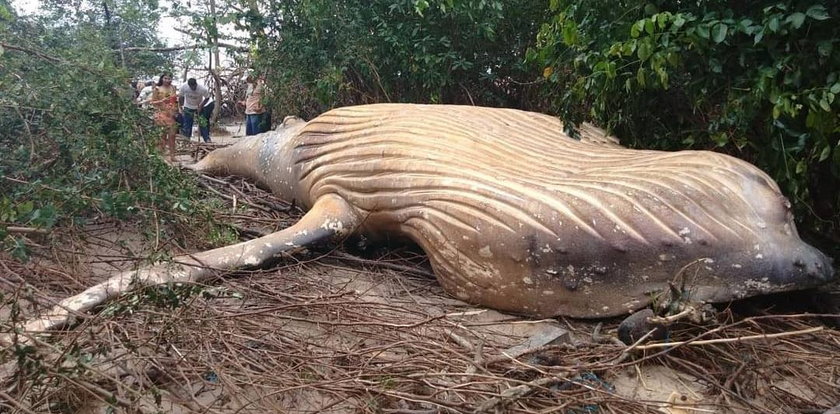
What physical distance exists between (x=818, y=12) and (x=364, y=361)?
2370 mm

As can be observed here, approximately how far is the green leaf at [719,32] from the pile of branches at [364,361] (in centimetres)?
127

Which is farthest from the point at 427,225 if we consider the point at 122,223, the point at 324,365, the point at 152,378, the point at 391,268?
the point at 122,223

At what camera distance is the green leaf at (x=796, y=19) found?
2.77 metres

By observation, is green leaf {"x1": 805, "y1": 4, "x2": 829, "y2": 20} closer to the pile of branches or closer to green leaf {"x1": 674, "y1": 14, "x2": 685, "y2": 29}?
green leaf {"x1": 674, "y1": 14, "x2": 685, "y2": 29}

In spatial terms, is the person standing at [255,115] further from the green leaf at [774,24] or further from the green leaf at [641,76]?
the green leaf at [774,24]

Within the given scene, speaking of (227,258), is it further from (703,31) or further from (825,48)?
(825,48)

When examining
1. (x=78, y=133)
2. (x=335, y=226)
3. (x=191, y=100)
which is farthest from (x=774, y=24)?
(x=191, y=100)

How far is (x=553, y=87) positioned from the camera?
477 centimetres

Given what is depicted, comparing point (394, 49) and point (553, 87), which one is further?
point (394, 49)

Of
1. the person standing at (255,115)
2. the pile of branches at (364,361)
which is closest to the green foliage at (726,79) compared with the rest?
the pile of branches at (364,361)

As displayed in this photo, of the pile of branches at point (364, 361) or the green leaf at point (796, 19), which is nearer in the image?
the pile of branches at point (364, 361)

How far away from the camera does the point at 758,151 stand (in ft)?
11.0

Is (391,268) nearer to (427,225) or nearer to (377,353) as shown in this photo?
(427,225)

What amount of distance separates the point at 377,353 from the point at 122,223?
7.84 feet
